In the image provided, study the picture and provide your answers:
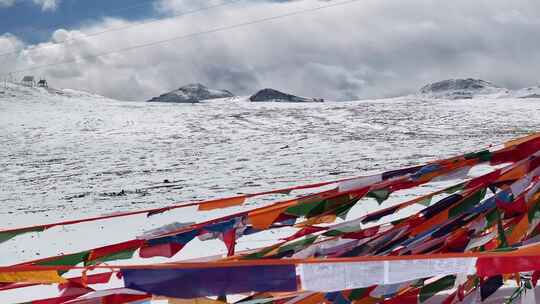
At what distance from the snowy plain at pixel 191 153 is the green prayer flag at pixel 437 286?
1.61 meters

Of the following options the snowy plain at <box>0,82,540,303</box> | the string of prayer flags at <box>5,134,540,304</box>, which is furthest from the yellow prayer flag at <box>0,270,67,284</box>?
the snowy plain at <box>0,82,540,303</box>

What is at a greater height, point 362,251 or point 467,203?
point 467,203

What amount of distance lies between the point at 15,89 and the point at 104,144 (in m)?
18.7

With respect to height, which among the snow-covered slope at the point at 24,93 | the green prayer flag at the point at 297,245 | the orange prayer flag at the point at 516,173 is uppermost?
the snow-covered slope at the point at 24,93

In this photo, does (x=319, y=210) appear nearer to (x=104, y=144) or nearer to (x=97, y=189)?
(x=97, y=189)

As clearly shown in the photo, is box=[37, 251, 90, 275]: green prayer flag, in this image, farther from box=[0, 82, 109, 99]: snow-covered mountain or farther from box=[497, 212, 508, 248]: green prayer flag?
box=[0, 82, 109, 99]: snow-covered mountain

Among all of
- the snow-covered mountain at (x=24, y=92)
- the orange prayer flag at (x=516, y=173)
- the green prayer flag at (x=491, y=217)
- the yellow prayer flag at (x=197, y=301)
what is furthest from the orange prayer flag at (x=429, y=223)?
the snow-covered mountain at (x=24, y=92)

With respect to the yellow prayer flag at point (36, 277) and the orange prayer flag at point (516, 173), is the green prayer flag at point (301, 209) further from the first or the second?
the yellow prayer flag at point (36, 277)

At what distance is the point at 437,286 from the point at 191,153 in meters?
10.2

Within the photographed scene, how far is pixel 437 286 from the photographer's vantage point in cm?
166

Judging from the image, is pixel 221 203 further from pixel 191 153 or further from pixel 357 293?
pixel 191 153

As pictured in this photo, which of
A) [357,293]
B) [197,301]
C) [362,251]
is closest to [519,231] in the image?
[362,251]

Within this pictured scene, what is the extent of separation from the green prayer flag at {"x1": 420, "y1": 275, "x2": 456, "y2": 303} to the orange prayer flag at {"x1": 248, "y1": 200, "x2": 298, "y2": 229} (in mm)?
568

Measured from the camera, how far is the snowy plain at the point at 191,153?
5.03 meters
